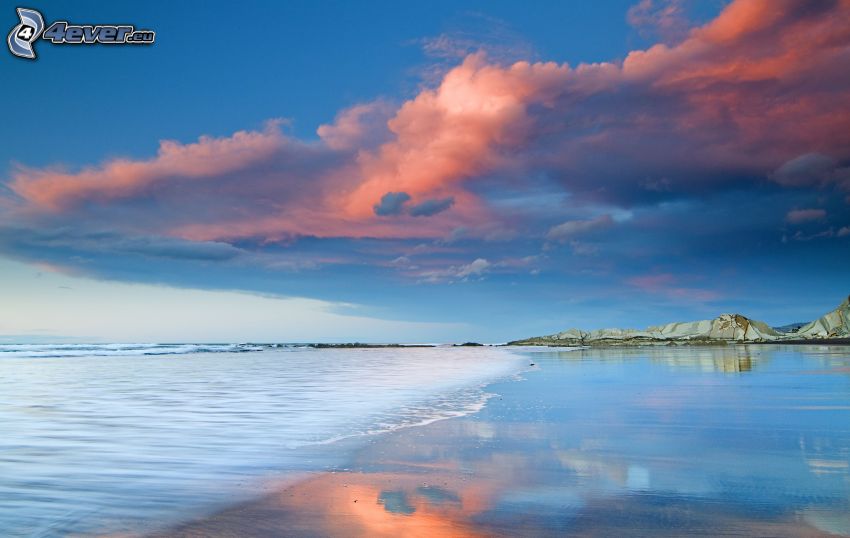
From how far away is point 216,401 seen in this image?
18969 mm

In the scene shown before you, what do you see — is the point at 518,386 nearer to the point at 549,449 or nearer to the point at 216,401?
the point at 216,401

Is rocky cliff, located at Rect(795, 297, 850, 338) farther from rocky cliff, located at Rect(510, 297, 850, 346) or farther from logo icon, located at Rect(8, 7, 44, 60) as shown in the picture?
logo icon, located at Rect(8, 7, 44, 60)

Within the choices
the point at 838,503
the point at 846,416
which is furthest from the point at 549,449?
the point at 846,416

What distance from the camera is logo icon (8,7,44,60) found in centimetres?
2712

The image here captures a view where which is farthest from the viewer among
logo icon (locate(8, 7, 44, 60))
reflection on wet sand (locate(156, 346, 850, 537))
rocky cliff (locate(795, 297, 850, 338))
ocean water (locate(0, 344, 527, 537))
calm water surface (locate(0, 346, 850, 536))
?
rocky cliff (locate(795, 297, 850, 338))

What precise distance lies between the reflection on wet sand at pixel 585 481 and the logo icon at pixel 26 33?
27569mm

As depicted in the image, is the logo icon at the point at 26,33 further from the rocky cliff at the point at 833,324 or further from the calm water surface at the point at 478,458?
the rocky cliff at the point at 833,324

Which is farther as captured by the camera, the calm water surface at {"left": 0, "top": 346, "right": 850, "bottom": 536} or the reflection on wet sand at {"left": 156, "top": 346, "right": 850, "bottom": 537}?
the calm water surface at {"left": 0, "top": 346, "right": 850, "bottom": 536}

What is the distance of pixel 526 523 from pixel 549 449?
166 inches

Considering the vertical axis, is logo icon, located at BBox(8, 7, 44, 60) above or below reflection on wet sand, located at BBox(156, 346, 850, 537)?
above

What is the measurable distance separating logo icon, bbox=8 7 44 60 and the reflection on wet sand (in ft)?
90.4

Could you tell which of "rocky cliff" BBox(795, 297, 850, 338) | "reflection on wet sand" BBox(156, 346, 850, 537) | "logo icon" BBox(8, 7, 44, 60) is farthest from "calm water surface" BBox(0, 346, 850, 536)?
"rocky cliff" BBox(795, 297, 850, 338)

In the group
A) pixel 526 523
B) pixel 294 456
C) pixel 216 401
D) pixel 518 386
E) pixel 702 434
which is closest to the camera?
pixel 526 523

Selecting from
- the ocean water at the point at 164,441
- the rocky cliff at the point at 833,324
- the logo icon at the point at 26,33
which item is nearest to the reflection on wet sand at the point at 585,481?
the ocean water at the point at 164,441
